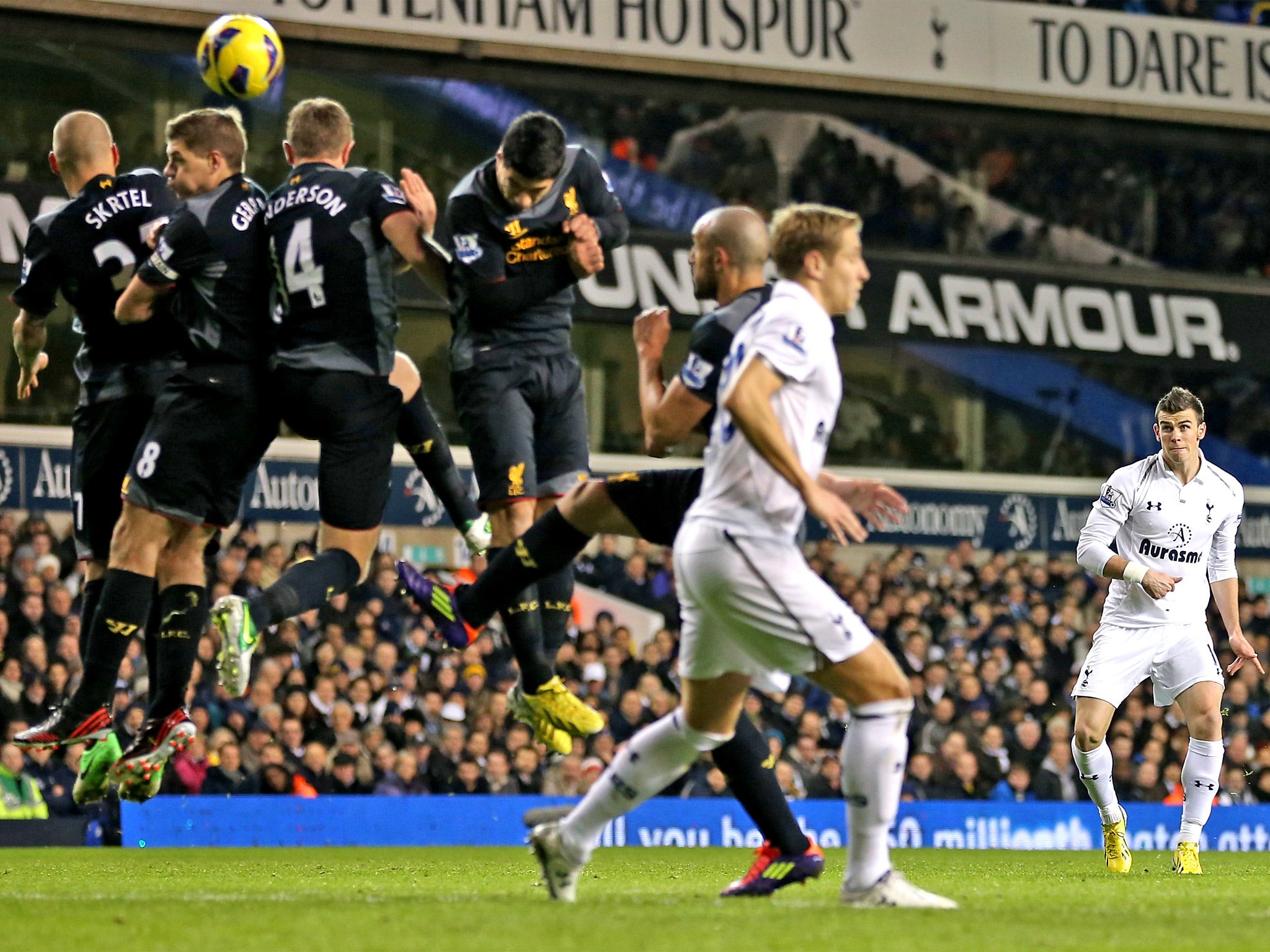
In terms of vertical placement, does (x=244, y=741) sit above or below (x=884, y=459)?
below

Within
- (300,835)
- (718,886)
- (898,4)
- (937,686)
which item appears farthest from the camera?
(898,4)

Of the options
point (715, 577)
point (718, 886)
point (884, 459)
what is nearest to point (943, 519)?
point (884, 459)

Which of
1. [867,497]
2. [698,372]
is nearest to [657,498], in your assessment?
[698,372]

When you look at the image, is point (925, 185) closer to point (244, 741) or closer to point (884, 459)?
point (884, 459)

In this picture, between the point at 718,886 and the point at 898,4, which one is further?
the point at 898,4

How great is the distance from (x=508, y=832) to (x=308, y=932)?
33.9 ft

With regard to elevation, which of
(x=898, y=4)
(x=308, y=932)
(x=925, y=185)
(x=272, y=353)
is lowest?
(x=308, y=932)

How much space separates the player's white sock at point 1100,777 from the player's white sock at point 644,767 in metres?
5.49

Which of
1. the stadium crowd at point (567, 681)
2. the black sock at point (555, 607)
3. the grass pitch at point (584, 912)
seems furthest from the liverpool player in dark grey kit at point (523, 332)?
the stadium crowd at point (567, 681)

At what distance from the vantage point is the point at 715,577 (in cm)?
608

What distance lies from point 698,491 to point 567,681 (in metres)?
10.2

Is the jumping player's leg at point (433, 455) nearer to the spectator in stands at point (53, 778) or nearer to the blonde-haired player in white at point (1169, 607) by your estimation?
the blonde-haired player in white at point (1169, 607)

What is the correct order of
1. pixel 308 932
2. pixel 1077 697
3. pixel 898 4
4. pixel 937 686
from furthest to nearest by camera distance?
pixel 898 4, pixel 937 686, pixel 1077 697, pixel 308 932

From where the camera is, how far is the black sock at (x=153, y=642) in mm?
8969
